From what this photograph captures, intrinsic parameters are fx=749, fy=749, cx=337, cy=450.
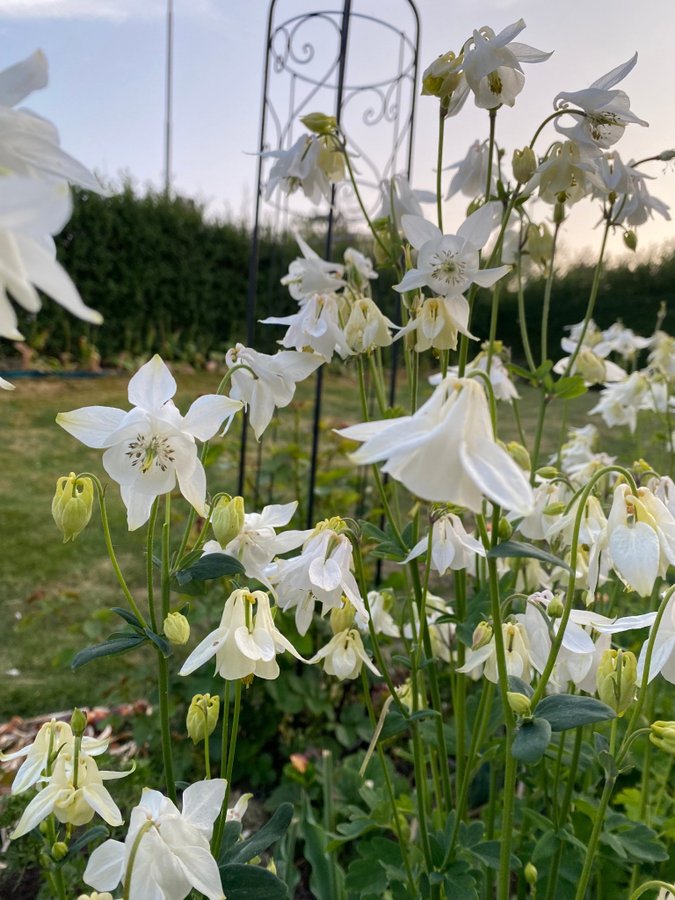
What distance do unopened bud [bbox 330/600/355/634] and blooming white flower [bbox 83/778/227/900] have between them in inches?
9.3

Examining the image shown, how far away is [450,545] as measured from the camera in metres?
0.99

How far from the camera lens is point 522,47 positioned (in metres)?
0.86

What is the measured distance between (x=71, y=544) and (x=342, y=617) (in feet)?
9.06

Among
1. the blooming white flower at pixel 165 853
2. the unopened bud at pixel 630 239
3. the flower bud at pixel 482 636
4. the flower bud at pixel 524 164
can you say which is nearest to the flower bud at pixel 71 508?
the blooming white flower at pixel 165 853

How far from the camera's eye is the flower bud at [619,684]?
30.2 inches

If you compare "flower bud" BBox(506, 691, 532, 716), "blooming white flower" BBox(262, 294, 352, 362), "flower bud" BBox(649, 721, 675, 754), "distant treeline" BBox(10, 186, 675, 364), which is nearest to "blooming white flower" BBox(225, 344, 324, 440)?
"blooming white flower" BBox(262, 294, 352, 362)

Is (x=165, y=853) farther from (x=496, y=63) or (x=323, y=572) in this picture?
(x=496, y=63)

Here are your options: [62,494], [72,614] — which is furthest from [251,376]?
[72,614]

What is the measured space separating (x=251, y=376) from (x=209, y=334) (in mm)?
7026

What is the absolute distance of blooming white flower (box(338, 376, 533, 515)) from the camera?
0.49 m

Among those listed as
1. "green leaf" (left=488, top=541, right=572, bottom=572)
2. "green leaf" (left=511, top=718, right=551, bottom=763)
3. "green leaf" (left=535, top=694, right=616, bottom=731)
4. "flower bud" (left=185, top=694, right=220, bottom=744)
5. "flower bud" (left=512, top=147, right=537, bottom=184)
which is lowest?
"flower bud" (left=185, top=694, right=220, bottom=744)

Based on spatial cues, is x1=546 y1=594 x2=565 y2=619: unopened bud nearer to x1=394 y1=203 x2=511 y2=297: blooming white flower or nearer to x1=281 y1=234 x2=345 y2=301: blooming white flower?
x1=394 y1=203 x2=511 y2=297: blooming white flower

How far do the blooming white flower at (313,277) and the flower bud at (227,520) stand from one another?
1.18 ft

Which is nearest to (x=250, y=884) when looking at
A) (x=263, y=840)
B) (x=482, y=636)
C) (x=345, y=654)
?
(x=263, y=840)
